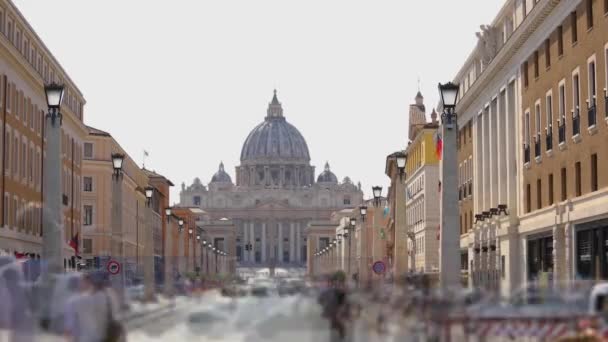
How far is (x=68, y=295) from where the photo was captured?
63.7 feet

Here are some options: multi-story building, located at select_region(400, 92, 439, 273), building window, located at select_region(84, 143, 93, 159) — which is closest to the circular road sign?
multi-story building, located at select_region(400, 92, 439, 273)

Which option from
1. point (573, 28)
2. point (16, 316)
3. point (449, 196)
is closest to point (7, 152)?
point (573, 28)

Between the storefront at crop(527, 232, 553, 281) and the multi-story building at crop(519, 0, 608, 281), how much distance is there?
0.04 metres

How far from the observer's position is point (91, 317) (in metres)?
18.7

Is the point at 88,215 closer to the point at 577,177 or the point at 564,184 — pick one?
the point at 564,184

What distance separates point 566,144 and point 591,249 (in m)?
4.93

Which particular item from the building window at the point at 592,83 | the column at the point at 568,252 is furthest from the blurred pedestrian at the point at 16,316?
the column at the point at 568,252

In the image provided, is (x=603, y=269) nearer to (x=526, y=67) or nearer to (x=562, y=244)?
(x=562, y=244)

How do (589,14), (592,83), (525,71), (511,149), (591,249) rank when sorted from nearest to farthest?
(589,14) → (592,83) → (591,249) → (525,71) → (511,149)

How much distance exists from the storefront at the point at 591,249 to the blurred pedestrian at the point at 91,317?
84.3 feet

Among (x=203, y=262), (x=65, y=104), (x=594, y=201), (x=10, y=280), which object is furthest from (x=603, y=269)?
(x=203, y=262)

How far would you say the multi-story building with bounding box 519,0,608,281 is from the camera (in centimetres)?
4384

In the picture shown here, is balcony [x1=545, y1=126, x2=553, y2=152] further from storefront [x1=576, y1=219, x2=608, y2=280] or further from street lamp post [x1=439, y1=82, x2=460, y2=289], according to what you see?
street lamp post [x1=439, y1=82, x2=460, y2=289]

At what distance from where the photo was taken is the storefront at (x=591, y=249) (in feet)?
145
